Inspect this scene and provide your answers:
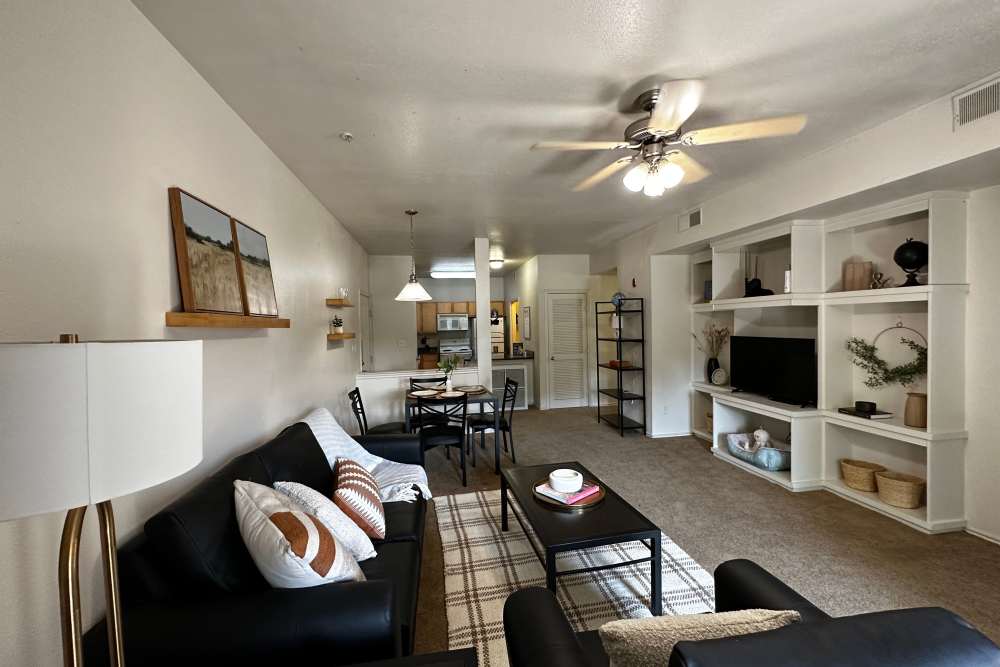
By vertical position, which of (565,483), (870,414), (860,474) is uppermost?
(870,414)

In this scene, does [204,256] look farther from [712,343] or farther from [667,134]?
[712,343]

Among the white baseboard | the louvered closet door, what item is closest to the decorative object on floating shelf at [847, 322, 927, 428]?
the white baseboard

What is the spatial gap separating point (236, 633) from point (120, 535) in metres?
0.56

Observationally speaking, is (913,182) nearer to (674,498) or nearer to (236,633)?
(674,498)

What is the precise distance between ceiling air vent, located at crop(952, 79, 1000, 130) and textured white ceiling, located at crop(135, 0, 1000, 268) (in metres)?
0.08

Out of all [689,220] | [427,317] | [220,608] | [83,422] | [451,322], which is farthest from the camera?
[427,317]

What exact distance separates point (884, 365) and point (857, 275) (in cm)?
72

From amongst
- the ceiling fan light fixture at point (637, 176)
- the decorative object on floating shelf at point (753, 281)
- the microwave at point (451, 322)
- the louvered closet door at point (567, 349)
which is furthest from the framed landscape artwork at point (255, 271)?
the microwave at point (451, 322)

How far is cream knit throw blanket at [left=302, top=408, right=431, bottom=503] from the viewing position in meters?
2.52

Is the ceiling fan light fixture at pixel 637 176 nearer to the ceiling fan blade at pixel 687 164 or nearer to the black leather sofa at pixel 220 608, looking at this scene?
the ceiling fan blade at pixel 687 164

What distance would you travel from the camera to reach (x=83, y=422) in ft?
2.08

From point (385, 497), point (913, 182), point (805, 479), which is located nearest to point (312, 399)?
point (385, 497)

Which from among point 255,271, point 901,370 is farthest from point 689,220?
point 255,271

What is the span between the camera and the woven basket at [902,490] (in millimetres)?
2992
